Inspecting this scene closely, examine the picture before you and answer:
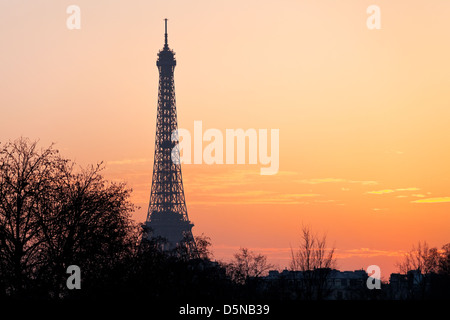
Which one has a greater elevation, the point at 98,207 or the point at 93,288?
the point at 98,207

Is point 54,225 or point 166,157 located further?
point 166,157

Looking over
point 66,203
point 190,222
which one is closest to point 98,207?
point 66,203

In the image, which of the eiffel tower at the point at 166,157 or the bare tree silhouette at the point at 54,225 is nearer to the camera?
the bare tree silhouette at the point at 54,225

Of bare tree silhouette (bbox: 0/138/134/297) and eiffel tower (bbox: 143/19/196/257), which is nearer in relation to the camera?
bare tree silhouette (bbox: 0/138/134/297)

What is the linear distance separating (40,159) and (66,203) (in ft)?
9.63

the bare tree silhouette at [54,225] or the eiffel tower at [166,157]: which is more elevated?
the eiffel tower at [166,157]

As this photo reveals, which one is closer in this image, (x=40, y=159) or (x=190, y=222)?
(x=40, y=159)

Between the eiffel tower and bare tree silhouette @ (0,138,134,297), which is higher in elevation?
the eiffel tower
